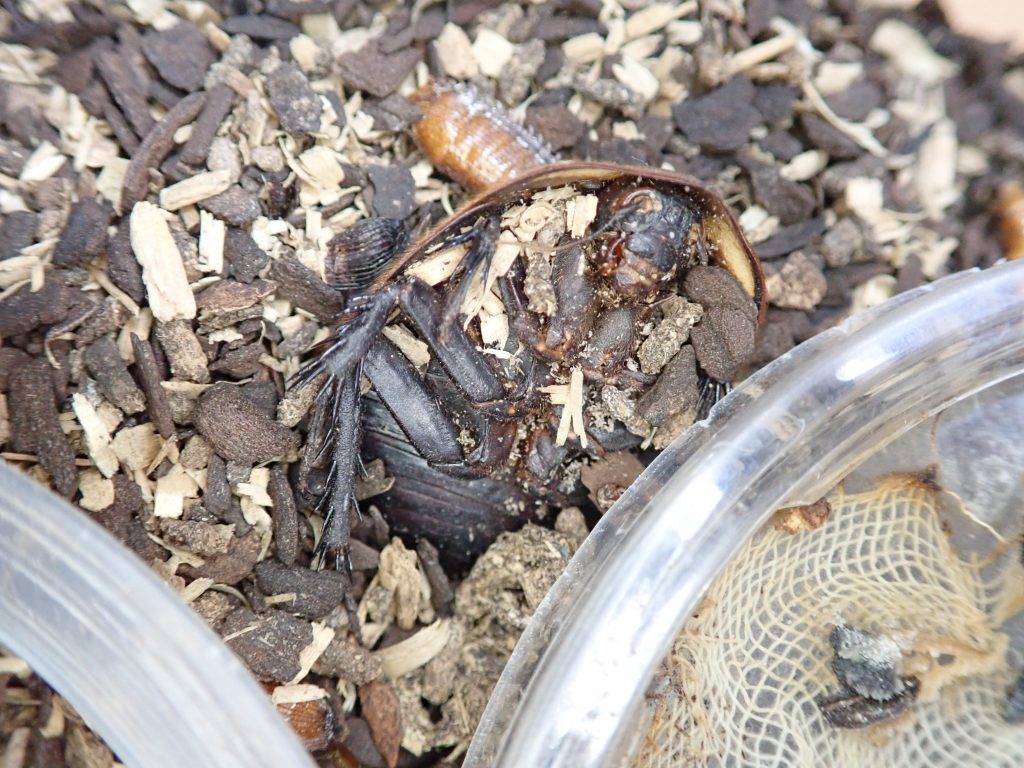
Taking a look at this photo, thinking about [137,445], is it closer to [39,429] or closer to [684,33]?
[39,429]

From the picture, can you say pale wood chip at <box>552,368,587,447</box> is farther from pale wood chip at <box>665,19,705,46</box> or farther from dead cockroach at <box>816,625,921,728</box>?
pale wood chip at <box>665,19,705,46</box>

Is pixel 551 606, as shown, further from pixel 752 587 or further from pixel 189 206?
pixel 189 206

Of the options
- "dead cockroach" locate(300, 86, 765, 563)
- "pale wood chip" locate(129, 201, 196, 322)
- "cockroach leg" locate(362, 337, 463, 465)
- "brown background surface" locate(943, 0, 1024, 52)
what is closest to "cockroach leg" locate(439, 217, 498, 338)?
"dead cockroach" locate(300, 86, 765, 563)

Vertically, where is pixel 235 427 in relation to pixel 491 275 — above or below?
below

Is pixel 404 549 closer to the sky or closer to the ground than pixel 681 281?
closer to the ground

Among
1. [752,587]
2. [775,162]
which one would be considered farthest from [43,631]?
[775,162]

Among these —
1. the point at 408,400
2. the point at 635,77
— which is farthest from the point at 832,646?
the point at 635,77

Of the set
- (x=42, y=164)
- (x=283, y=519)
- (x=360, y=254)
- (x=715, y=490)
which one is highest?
(x=42, y=164)
